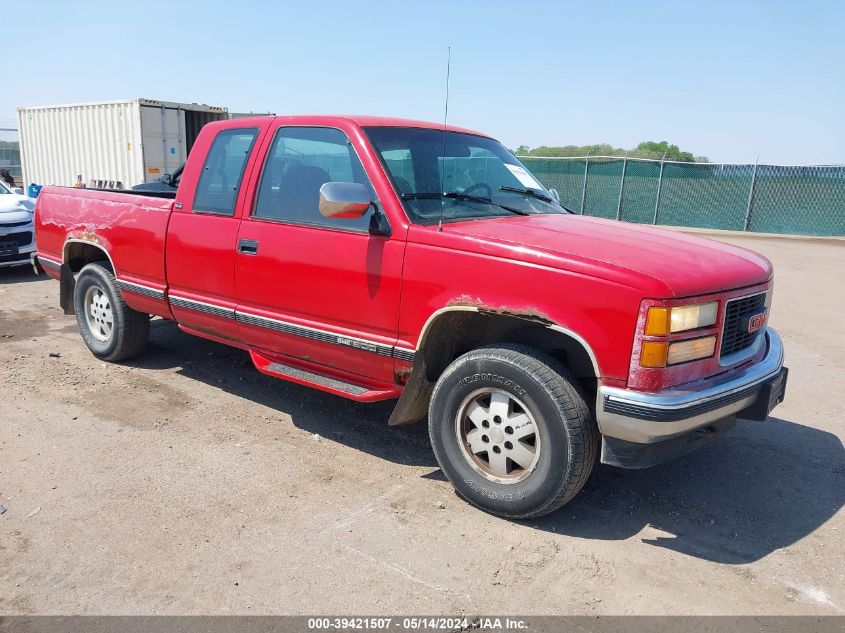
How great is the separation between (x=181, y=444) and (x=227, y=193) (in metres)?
1.72

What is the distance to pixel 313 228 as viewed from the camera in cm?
420

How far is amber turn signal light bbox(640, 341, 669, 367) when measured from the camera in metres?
3.11

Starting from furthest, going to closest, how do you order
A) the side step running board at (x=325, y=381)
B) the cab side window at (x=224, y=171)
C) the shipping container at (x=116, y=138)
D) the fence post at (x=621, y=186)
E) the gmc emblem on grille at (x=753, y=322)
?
the fence post at (x=621, y=186), the shipping container at (x=116, y=138), the cab side window at (x=224, y=171), the side step running board at (x=325, y=381), the gmc emblem on grille at (x=753, y=322)

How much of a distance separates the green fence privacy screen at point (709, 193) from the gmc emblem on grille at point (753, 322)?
1605 centimetres

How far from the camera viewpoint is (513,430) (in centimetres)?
356

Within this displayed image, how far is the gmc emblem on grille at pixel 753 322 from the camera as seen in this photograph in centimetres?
363

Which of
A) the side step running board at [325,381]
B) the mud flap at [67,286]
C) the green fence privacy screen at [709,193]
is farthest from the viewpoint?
the green fence privacy screen at [709,193]

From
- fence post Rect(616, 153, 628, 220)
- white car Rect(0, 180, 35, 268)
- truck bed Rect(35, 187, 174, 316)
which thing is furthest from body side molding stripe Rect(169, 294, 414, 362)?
fence post Rect(616, 153, 628, 220)

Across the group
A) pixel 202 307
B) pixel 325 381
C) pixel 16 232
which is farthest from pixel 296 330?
pixel 16 232

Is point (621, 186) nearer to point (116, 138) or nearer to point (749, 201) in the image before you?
point (749, 201)

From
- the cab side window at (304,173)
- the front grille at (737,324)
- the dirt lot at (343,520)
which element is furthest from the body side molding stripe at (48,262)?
the front grille at (737,324)

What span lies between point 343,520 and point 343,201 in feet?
5.49

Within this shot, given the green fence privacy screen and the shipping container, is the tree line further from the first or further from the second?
the shipping container

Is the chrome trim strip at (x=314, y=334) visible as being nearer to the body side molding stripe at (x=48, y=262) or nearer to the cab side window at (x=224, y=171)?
the cab side window at (x=224, y=171)
